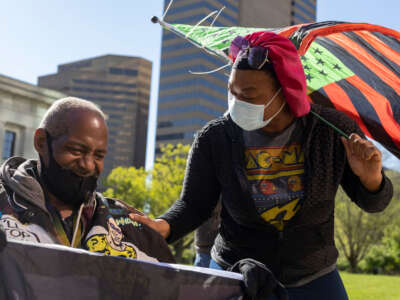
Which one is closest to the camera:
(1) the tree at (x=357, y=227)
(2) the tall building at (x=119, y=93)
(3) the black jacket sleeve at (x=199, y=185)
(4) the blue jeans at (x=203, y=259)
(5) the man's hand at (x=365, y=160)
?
(5) the man's hand at (x=365, y=160)

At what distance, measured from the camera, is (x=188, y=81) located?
328 ft

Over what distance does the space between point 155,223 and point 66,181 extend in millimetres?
602

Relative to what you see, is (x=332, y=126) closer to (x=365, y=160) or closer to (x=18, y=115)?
(x=365, y=160)

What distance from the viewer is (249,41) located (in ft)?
8.87

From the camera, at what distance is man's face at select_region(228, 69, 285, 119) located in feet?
8.43

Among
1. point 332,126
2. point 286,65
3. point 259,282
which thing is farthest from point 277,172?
point 259,282

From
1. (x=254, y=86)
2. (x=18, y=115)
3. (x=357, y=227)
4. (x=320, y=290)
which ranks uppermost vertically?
(x=18, y=115)

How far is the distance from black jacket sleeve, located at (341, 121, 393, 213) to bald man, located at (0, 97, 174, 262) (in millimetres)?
1226

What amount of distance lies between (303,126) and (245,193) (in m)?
0.51

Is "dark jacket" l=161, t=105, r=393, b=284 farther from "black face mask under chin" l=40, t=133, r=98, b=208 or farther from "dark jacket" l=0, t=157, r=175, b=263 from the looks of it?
"black face mask under chin" l=40, t=133, r=98, b=208

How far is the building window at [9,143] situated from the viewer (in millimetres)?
35334

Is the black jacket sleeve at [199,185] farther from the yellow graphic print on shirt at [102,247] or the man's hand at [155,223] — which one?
the yellow graphic print on shirt at [102,247]

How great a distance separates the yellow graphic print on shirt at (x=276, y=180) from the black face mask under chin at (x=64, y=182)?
921 mm

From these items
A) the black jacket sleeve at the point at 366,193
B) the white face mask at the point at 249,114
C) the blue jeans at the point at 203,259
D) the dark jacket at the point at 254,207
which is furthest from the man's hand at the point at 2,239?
the blue jeans at the point at 203,259
